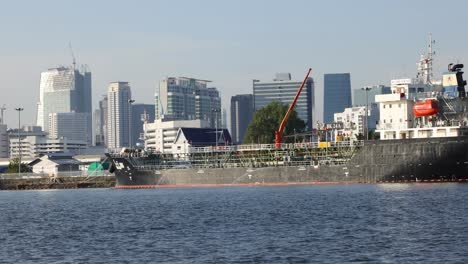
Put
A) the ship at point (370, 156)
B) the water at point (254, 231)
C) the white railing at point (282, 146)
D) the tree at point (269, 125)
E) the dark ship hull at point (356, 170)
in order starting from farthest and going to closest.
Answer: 1. the tree at point (269, 125)
2. the white railing at point (282, 146)
3. the ship at point (370, 156)
4. the dark ship hull at point (356, 170)
5. the water at point (254, 231)

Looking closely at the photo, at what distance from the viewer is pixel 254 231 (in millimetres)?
60000

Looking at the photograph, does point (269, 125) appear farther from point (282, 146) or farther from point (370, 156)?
point (370, 156)

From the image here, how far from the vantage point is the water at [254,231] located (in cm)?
4934

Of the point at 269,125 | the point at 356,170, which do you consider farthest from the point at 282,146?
the point at 269,125

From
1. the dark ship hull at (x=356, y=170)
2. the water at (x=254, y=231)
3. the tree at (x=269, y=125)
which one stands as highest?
the tree at (x=269, y=125)

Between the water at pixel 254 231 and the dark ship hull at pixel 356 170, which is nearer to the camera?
the water at pixel 254 231

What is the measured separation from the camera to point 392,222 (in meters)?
63.0

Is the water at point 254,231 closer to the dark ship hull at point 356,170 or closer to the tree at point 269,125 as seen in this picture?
the dark ship hull at point 356,170

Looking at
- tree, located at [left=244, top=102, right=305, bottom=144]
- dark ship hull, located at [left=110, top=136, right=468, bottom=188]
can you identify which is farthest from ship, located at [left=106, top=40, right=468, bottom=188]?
tree, located at [left=244, top=102, right=305, bottom=144]

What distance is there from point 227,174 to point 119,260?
85339mm

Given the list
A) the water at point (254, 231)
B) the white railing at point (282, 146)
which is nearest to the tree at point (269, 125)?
the white railing at point (282, 146)

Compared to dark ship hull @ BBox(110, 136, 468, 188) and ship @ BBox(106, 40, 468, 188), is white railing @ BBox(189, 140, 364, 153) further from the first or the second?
dark ship hull @ BBox(110, 136, 468, 188)

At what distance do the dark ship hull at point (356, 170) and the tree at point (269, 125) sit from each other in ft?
143

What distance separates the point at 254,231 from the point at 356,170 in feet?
197
